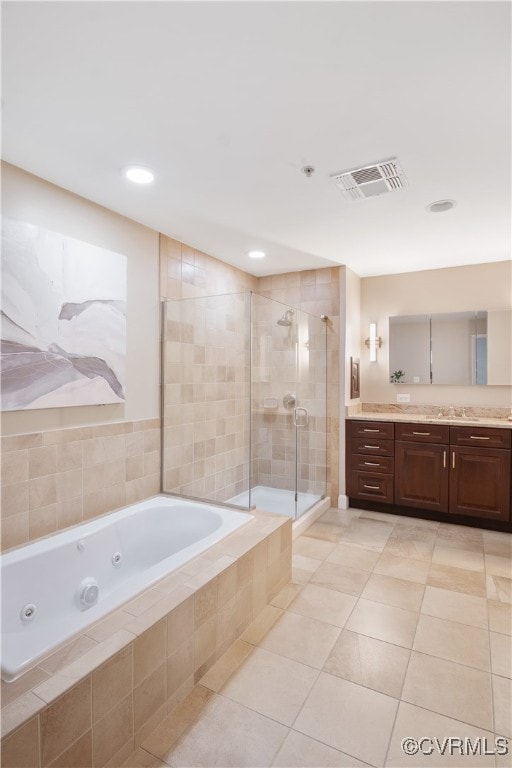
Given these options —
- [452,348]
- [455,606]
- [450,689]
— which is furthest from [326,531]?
[452,348]

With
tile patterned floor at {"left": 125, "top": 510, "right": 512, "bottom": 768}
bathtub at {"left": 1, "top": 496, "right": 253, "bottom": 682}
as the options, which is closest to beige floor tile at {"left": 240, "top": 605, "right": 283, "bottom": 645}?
tile patterned floor at {"left": 125, "top": 510, "right": 512, "bottom": 768}

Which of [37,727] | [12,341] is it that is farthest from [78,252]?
[37,727]

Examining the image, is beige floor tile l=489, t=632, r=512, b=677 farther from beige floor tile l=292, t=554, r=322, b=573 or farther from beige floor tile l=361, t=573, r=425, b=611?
beige floor tile l=292, t=554, r=322, b=573

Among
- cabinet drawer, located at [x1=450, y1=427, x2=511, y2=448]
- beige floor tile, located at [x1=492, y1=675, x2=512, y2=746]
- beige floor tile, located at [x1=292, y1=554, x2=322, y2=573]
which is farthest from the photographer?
cabinet drawer, located at [x1=450, y1=427, x2=511, y2=448]

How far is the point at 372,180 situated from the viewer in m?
2.22

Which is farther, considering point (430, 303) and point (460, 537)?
point (430, 303)

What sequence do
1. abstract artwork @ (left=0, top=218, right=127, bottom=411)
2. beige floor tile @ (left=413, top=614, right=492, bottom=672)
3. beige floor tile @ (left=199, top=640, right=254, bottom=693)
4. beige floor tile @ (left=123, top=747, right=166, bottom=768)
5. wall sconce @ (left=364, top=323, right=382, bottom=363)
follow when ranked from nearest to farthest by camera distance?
beige floor tile @ (left=123, top=747, right=166, bottom=768) → beige floor tile @ (left=199, top=640, right=254, bottom=693) → beige floor tile @ (left=413, top=614, right=492, bottom=672) → abstract artwork @ (left=0, top=218, right=127, bottom=411) → wall sconce @ (left=364, top=323, right=382, bottom=363)

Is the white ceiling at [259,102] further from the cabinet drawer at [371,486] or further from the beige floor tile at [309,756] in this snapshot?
the beige floor tile at [309,756]

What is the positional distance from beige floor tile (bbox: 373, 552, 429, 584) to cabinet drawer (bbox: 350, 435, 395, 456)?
3.47 ft

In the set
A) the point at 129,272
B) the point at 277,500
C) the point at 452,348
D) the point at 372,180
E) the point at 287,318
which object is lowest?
the point at 277,500

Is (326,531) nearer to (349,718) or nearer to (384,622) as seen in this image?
(384,622)

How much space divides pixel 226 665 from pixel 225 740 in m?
0.38

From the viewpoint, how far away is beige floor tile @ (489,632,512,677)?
1829mm

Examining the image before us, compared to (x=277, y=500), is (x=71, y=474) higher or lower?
→ higher
